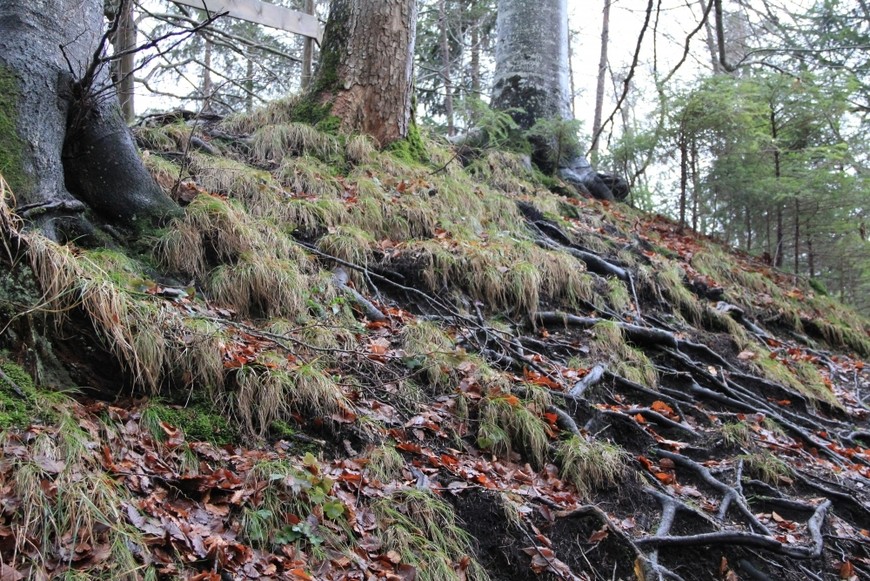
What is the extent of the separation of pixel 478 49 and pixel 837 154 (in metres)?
10.9

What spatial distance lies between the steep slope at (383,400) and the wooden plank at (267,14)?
39.2 inches

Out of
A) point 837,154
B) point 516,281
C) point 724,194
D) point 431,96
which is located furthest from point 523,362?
point 431,96

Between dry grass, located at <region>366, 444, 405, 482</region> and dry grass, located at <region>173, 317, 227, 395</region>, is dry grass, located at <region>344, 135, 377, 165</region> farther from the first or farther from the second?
dry grass, located at <region>366, 444, 405, 482</region>

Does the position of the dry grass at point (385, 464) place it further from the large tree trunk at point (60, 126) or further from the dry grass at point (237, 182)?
the dry grass at point (237, 182)

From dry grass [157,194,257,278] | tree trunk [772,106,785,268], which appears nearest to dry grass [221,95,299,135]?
dry grass [157,194,257,278]

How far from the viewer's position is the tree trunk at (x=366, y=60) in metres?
6.98

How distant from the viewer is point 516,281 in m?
5.57

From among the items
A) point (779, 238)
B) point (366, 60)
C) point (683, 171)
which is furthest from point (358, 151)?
point (779, 238)

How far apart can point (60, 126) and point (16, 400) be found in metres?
1.89

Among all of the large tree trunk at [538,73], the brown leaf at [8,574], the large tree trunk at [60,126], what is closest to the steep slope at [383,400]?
the brown leaf at [8,574]

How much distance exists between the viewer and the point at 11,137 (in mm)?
3350

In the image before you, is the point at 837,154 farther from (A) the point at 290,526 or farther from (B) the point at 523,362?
(A) the point at 290,526

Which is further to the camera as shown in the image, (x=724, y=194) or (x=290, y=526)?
(x=724, y=194)

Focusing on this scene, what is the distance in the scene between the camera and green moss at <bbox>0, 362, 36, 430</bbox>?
2.43m
